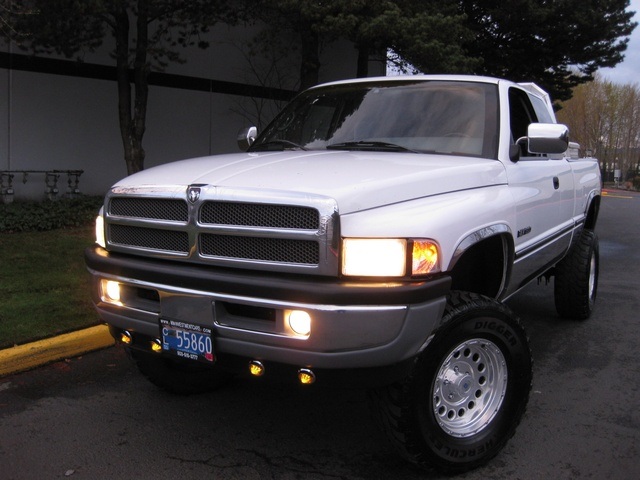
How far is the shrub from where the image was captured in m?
9.38

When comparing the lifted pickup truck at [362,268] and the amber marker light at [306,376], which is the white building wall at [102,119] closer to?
the lifted pickup truck at [362,268]

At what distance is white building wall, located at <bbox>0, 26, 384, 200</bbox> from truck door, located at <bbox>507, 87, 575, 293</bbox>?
941cm

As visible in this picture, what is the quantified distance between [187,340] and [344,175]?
3.44ft

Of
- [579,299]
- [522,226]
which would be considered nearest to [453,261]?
[522,226]

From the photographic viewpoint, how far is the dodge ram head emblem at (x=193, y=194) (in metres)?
2.93

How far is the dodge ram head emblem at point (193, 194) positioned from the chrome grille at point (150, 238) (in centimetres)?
17

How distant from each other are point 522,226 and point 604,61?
18.0 m

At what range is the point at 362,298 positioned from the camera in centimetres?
257

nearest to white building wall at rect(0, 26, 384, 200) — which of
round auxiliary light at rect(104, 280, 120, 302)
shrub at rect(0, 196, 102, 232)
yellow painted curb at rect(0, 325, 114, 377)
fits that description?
shrub at rect(0, 196, 102, 232)

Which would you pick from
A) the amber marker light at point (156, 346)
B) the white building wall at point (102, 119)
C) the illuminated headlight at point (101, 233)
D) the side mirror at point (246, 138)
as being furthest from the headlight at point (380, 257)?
the white building wall at point (102, 119)

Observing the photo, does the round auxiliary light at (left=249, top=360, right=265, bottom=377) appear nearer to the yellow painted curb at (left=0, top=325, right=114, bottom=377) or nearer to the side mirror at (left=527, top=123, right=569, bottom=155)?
the side mirror at (left=527, top=123, right=569, bottom=155)

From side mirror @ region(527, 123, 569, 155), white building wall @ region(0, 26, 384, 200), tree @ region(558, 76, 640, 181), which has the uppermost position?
tree @ region(558, 76, 640, 181)

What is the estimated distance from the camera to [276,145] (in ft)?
14.1

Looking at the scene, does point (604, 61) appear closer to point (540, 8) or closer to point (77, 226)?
point (540, 8)
